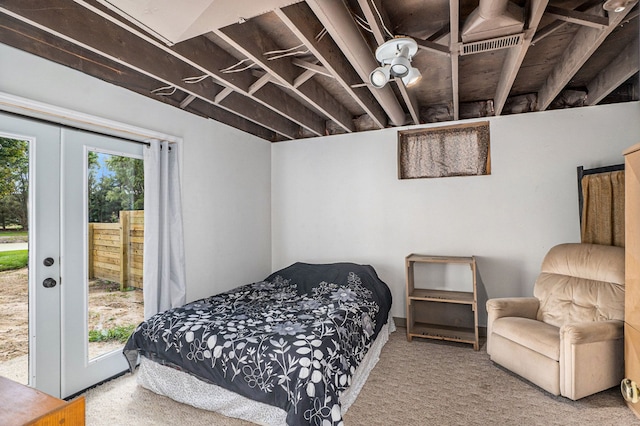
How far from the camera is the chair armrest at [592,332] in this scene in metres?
2.25

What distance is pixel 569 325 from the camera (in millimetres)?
2312

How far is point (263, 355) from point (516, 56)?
2556 millimetres

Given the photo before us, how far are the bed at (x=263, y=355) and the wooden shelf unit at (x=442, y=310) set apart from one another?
0.60 m

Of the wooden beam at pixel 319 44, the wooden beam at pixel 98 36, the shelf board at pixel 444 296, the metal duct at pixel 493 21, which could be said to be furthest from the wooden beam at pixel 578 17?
the wooden beam at pixel 98 36

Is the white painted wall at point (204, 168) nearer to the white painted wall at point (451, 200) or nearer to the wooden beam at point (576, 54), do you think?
the white painted wall at point (451, 200)

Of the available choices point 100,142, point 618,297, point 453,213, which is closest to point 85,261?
point 100,142

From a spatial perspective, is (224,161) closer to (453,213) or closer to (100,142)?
(100,142)

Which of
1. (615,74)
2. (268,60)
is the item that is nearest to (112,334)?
(268,60)

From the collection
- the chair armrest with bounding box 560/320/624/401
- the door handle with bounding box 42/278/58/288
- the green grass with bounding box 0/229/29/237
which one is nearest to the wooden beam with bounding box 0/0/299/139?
the green grass with bounding box 0/229/29/237

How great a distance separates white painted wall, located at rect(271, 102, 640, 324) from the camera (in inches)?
131

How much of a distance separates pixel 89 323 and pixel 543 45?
13.0ft

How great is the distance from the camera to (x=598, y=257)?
2.72 metres

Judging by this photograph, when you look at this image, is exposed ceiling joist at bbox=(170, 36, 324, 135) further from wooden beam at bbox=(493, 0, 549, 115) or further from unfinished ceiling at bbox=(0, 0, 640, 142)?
wooden beam at bbox=(493, 0, 549, 115)

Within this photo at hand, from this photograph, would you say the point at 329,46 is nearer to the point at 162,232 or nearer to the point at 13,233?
the point at 162,232
